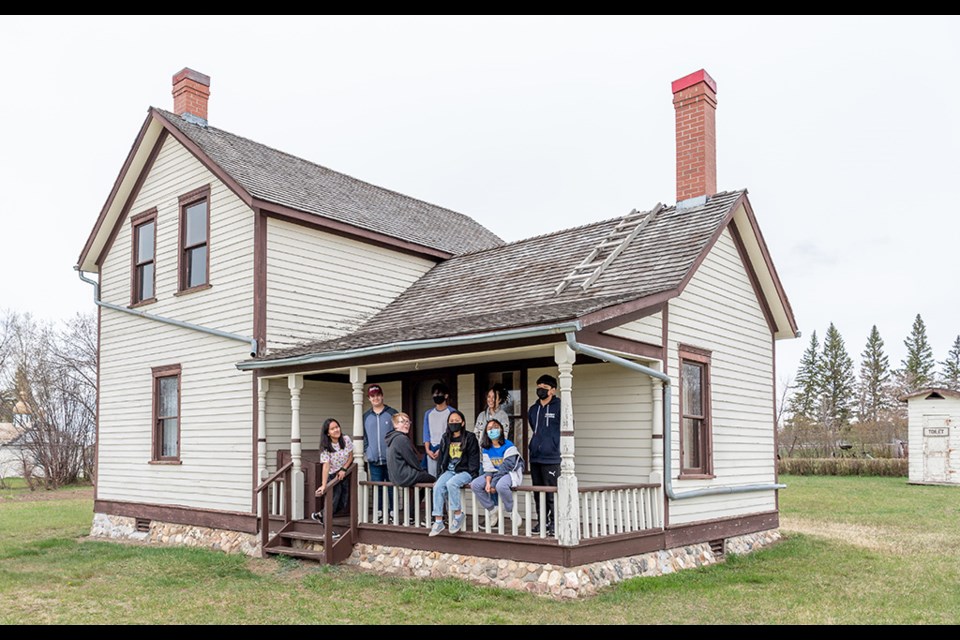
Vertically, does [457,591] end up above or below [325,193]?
below

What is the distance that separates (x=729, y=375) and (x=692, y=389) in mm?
1234

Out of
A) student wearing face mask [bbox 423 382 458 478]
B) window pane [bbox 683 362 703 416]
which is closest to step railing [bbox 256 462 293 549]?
student wearing face mask [bbox 423 382 458 478]

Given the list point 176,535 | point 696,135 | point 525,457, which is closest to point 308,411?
point 176,535

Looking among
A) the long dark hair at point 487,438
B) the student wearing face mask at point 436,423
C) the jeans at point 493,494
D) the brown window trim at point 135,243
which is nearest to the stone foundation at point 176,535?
the student wearing face mask at point 436,423

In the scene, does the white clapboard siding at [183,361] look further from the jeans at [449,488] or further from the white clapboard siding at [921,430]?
the white clapboard siding at [921,430]

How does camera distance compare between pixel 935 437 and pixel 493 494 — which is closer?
pixel 493 494

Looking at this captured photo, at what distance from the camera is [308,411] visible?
14016mm

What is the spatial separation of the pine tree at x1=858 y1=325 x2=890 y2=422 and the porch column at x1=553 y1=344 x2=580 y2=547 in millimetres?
59320

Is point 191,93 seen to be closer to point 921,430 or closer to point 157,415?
point 157,415

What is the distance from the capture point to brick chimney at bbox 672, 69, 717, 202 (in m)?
13.6

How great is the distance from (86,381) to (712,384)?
1222 inches

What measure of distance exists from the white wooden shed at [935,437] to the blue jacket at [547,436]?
20712mm

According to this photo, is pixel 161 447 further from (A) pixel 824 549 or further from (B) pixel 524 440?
(A) pixel 824 549

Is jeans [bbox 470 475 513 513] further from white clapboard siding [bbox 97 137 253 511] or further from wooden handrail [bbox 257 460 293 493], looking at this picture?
white clapboard siding [bbox 97 137 253 511]
